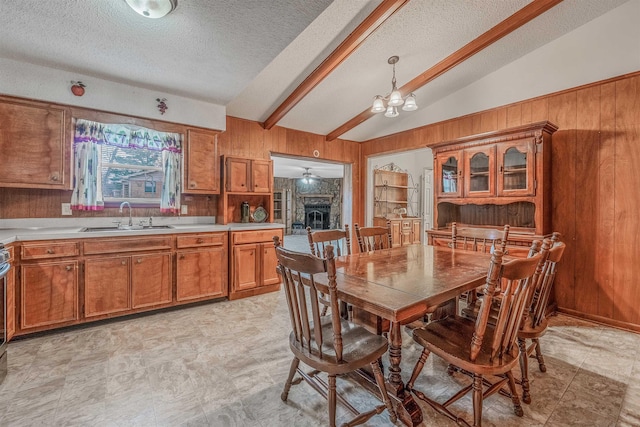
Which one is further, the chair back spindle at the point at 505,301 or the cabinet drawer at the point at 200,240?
the cabinet drawer at the point at 200,240

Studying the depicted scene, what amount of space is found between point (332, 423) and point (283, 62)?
3.19 meters

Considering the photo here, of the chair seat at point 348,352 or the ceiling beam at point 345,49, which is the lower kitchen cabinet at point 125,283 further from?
the ceiling beam at point 345,49

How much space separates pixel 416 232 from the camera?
23.2ft

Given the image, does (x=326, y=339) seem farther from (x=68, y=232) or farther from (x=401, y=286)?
(x=68, y=232)

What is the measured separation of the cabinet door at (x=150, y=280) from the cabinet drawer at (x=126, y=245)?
0.09 meters

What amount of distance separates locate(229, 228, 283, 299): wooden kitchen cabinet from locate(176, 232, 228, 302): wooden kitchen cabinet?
0.38 feet

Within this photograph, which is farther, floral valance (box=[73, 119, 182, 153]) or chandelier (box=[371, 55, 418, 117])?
floral valance (box=[73, 119, 182, 153])

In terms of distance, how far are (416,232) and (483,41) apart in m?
4.64

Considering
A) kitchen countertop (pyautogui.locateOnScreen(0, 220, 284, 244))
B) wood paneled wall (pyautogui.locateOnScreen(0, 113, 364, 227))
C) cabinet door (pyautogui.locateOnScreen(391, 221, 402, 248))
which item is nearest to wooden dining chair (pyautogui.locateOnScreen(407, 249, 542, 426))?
kitchen countertop (pyautogui.locateOnScreen(0, 220, 284, 244))

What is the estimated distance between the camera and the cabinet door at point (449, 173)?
3.75 meters

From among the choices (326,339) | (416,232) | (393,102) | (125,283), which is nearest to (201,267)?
(125,283)

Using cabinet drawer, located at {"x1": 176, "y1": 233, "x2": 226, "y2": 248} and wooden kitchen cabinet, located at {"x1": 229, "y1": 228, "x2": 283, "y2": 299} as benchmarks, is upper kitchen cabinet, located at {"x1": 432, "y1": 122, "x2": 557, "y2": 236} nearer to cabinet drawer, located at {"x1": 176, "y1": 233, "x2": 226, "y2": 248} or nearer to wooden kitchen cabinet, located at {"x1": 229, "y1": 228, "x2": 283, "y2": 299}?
wooden kitchen cabinet, located at {"x1": 229, "y1": 228, "x2": 283, "y2": 299}

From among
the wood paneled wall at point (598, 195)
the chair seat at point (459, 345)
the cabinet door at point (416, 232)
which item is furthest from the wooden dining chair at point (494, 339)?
the cabinet door at point (416, 232)

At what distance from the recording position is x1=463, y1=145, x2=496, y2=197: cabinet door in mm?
3435
